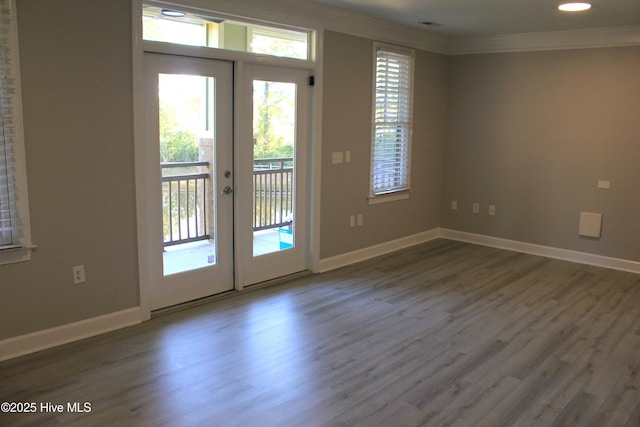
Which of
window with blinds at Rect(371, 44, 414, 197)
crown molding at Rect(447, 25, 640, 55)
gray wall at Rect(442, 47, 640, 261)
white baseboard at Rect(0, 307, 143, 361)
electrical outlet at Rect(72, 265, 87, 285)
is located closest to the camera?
white baseboard at Rect(0, 307, 143, 361)

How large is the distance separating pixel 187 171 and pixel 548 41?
4.26 m

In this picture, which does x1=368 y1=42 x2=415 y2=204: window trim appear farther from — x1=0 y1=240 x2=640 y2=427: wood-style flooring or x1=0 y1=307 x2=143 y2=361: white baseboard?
x1=0 y1=307 x2=143 y2=361: white baseboard

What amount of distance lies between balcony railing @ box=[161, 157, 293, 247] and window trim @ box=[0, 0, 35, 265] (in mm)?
998

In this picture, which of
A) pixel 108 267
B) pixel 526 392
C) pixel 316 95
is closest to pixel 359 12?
pixel 316 95

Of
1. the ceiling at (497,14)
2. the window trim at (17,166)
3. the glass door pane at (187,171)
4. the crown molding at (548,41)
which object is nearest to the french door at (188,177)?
the glass door pane at (187,171)

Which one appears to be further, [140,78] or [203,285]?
[203,285]

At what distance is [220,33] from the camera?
4262mm

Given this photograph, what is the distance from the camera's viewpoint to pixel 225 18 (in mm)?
4242

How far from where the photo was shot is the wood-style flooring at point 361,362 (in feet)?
9.19

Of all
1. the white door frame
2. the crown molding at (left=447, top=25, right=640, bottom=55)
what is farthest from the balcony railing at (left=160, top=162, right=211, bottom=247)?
the crown molding at (left=447, top=25, right=640, bottom=55)

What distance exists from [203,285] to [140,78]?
1.73 meters

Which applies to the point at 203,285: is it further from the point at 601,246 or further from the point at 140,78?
the point at 601,246

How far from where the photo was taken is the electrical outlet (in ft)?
11.7

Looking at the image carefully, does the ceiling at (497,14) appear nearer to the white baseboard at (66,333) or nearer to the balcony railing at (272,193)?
the balcony railing at (272,193)
